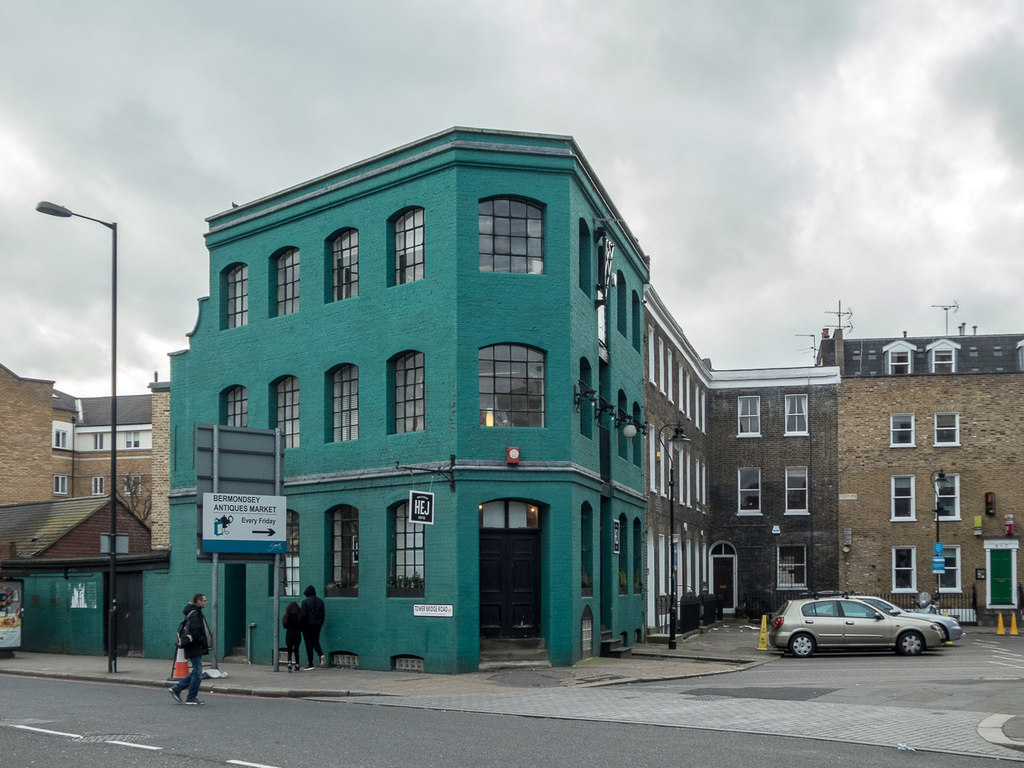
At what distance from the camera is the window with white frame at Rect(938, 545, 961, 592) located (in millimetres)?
43806

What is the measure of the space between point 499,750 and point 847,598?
17.9 metres

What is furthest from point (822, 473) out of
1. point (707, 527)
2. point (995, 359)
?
point (995, 359)

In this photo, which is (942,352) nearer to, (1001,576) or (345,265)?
(1001,576)

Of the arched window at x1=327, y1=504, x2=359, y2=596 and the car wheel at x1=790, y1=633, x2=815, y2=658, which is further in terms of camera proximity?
the car wheel at x1=790, y1=633, x2=815, y2=658

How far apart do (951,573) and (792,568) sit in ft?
20.3

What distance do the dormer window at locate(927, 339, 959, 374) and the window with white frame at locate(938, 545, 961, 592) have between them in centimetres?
850

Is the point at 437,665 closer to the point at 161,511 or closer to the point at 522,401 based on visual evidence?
the point at 522,401

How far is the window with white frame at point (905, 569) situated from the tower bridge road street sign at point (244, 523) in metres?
30.4

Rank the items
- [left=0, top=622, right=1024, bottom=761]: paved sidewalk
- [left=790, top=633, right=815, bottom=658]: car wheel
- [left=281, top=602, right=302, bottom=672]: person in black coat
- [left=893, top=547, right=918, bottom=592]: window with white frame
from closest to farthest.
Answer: [left=0, top=622, right=1024, bottom=761]: paved sidewalk < [left=281, top=602, right=302, bottom=672]: person in black coat < [left=790, top=633, right=815, bottom=658]: car wheel < [left=893, top=547, right=918, bottom=592]: window with white frame

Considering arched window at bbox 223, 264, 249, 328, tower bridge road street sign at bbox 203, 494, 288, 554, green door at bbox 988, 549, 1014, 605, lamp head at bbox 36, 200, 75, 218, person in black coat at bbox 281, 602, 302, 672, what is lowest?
green door at bbox 988, 549, 1014, 605

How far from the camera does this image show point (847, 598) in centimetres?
2755

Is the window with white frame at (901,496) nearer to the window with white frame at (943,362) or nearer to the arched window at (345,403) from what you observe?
the window with white frame at (943,362)

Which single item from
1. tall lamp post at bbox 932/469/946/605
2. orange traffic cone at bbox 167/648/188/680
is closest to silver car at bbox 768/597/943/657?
orange traffic cone at bbox 167/648/188/680

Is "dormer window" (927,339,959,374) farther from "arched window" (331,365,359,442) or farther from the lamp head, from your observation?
the lamp head
